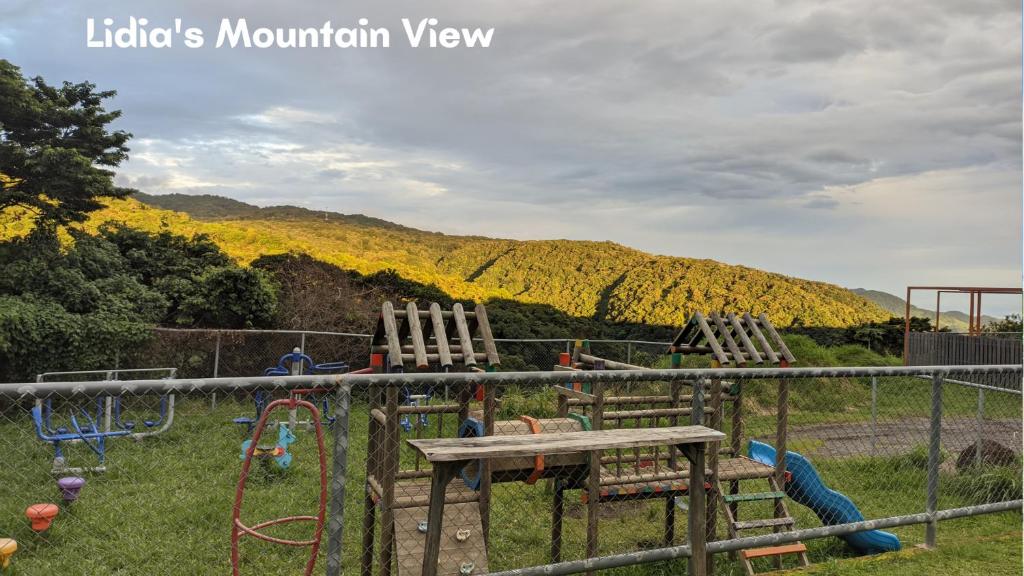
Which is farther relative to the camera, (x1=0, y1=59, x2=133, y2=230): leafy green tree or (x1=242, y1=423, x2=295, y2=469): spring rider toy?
(x1=0, y1=59, x2=133, y2=230): leafy green tree

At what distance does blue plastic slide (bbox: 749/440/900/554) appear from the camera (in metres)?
5.71

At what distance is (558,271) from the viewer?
21.1 m

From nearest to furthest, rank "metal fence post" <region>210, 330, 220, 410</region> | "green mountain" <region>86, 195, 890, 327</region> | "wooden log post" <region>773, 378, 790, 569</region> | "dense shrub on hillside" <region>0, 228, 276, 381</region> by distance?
"wooden log post" <region>773, 378, 790, 569</region> → "dense shrub on hillside" <region>0, 228, 276, 381</region> → "metal fence post" <region>210, 330, 220, 410</region> → "green mountain" <region>86, 195, 890, 327</region>

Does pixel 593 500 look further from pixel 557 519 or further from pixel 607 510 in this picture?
pixel 607 510

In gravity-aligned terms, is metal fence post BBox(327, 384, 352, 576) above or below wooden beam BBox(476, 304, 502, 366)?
below

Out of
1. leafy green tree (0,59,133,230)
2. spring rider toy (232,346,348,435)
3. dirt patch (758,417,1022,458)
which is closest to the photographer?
spring rider toy (232,346,348,435)

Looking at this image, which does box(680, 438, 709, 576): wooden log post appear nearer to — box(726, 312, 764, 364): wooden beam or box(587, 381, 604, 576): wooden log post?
box(587, 381, 604, 576): wooden log post

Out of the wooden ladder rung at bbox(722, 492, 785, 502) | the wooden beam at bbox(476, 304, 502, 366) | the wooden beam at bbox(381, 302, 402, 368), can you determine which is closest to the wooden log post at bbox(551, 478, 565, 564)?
the wooden beam at bbox(476, 304, 502, 366)

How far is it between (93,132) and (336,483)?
558 inches

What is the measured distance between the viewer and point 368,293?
16.3 meters

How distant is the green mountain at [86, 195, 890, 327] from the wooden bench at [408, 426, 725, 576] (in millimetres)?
14305

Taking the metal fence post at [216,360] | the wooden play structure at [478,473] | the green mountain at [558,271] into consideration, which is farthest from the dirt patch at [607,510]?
the green mountain at [558,271]


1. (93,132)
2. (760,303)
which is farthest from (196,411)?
(760,303)

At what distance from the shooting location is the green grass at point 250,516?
5.39 meters
